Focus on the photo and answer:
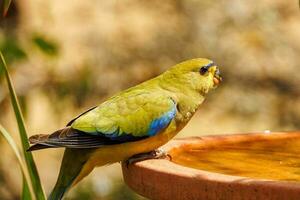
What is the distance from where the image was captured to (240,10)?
7.16 meters

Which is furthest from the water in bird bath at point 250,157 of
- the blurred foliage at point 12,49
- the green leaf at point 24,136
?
the blurred foliage at point 12,49

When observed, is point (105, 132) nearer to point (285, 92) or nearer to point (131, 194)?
point (131, 194)

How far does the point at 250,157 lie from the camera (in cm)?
303

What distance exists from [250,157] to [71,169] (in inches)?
27.2

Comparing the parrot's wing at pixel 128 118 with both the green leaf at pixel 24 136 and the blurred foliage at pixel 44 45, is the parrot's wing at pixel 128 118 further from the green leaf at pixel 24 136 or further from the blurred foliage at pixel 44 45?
the blurred foliage at pixel 44 45

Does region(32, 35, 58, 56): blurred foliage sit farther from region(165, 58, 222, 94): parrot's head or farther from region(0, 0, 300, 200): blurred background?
region(0, 0, 300, 200): blurred background

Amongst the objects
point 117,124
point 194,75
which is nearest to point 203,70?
point 194,75

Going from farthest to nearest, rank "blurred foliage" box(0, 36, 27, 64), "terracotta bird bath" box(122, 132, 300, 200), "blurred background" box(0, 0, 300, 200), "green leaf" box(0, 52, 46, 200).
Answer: "blurred background" box(0, 0, 300, 200)
"blurred foliage" box(0, 36, 27, 64)
"green leaf" box(0, 52, 46, 200)
"terracotta bird bath" box(122, 132, 300, 200)

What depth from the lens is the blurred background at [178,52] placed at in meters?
6.78

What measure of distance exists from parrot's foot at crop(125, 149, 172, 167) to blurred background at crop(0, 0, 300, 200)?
10.7ft

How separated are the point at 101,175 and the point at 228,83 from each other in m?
1.40

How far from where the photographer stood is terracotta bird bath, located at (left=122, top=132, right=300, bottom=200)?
7.61 feet

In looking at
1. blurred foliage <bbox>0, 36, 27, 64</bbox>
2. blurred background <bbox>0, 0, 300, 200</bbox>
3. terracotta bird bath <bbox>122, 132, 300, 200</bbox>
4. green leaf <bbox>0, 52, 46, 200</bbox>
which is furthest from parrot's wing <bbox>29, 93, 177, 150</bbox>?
blurred background <bbox>0, 0, 300, 200</bbox>

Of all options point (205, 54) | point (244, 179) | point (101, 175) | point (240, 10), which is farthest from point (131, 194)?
point (244, 179)
